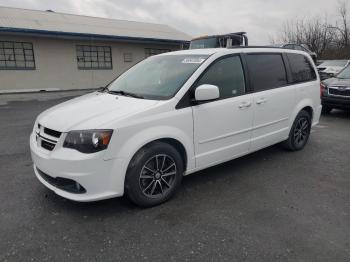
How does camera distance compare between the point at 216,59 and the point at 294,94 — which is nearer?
the point at 216,59

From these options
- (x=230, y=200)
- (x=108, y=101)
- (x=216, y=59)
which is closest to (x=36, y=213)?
(x=108, y=101)

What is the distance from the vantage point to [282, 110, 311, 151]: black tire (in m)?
5.22

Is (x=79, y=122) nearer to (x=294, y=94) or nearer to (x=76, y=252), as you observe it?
(x=76, y=252)

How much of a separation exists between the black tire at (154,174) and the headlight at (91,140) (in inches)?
15.3

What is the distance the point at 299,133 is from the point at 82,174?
4040 millimetres

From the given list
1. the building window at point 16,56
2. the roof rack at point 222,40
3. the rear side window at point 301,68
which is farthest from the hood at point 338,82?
the building window at point 16,56

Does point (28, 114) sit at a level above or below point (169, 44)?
below

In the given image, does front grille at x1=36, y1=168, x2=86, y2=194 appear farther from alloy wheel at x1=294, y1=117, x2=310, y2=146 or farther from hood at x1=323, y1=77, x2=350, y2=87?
hood at x1=323, y1=77, x2=350, y2=87

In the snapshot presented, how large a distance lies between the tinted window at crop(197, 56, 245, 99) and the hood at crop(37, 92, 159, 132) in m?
0.89

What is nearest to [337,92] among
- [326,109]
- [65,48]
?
[326,109]

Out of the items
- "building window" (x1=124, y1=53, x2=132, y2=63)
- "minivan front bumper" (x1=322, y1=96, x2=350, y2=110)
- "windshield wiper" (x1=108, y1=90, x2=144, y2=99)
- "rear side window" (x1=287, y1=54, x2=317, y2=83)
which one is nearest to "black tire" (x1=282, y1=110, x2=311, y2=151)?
"rear side window" (x1=287, y1=54, x2=317, y2=83)

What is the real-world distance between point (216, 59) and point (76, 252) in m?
2.74

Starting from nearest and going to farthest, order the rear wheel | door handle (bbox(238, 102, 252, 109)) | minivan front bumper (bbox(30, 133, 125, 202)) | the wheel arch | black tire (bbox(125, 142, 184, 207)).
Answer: minivan front bumper (bbox(30, 133, 125, 202)) → black tire (bbox(125, 142, 184, 207)) → door handle (bbox(238, 102, 252, 109)) → the wheel arch → the rear wheel

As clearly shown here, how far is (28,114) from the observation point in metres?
9.37
